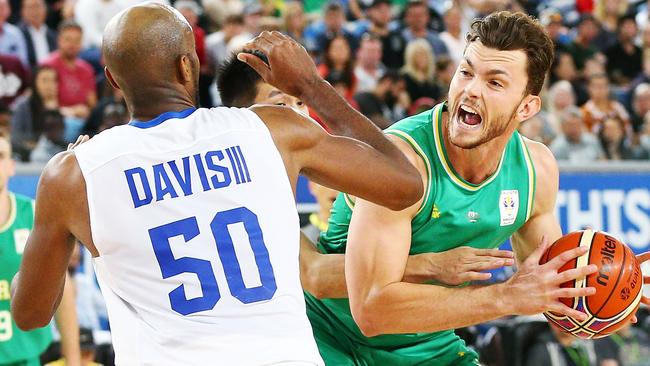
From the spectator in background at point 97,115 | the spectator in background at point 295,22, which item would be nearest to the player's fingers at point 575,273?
the spectator in background at point 97,115

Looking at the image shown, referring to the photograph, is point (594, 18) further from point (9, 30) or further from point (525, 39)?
point (525, 39)

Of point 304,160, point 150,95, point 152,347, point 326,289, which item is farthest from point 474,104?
point 152,347

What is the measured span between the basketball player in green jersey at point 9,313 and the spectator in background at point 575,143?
6439mm

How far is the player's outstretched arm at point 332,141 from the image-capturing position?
324cm

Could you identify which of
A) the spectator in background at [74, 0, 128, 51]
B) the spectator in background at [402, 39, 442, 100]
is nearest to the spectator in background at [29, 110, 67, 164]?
the spectator in background at [74, 0, 128, 51]

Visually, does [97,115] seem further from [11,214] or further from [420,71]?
[420,71]

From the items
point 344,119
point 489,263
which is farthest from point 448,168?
point 344,119

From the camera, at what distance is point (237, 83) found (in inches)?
206

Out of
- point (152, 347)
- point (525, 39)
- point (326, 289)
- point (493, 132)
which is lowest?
Result: point (326, 289)

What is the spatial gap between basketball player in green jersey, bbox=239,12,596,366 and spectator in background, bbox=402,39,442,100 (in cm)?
769

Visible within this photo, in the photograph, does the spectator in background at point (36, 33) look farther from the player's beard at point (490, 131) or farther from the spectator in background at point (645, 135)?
the player's beard at point (490, 131)

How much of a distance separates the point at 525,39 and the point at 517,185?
2.01ft

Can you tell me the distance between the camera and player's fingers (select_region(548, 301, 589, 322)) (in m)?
3.96

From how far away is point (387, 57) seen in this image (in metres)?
13.4
